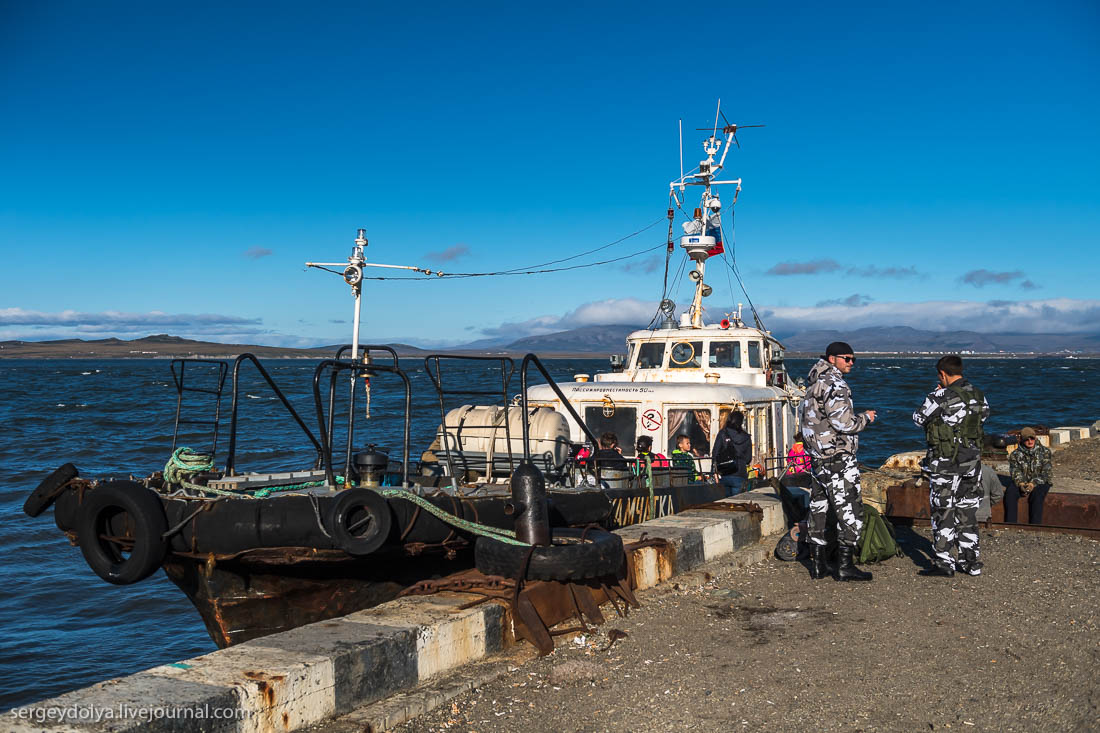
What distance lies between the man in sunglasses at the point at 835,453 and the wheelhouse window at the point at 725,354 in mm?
7426

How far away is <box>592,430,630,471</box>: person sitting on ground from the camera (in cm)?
989

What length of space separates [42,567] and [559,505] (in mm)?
8490

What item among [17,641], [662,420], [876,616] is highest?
[662,420]

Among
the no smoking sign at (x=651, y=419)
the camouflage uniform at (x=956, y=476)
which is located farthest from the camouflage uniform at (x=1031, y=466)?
the no smoking sign at (x=651, y=419)

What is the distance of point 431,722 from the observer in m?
3.95

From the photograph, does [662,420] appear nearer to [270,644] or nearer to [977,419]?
[977,419]

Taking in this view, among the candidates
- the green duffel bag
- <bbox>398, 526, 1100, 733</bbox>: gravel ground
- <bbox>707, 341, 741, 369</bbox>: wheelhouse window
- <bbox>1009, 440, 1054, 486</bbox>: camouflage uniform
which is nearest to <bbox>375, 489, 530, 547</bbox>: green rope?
<bbox>398, 526, 1100, 733</bbox>: gravel ground

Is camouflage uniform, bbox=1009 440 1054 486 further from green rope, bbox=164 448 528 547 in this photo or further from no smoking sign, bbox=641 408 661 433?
green rope, bbox=164 448 528 547

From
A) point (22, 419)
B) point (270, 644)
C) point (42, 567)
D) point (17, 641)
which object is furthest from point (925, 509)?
point (22, 419)

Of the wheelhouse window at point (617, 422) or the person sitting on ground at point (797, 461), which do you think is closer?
the wheelhouse window at point (617, 422)

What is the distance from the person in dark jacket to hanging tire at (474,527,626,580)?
20.2 feet

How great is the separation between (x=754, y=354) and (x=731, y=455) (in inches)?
113

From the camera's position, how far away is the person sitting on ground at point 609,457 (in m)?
9.89

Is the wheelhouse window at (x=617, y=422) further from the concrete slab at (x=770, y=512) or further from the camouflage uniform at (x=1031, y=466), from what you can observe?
the camouflage uniform at (x=1031, y=466)
